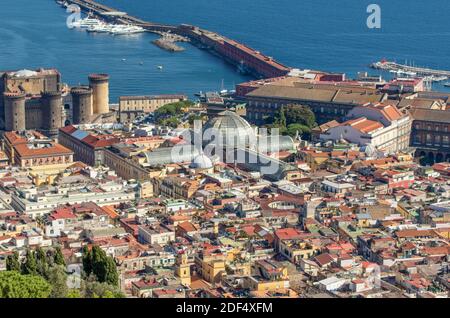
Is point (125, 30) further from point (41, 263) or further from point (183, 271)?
point (41, 263)

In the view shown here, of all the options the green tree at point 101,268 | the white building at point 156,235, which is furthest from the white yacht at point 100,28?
the green tree at point 101,268

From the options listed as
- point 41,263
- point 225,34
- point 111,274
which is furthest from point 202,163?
point 225,34

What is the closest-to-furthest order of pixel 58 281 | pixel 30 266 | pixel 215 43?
pixel 58 281, pixel 30 266, pixel 215 43

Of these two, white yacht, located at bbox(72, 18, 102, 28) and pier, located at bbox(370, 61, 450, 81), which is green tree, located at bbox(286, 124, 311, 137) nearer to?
pier, located at bbox(370, 61, 450, 81)

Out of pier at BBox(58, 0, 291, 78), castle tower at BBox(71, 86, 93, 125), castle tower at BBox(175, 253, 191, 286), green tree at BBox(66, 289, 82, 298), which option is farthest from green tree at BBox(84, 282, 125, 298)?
pier at BBox(58, 0, 291, 78)
